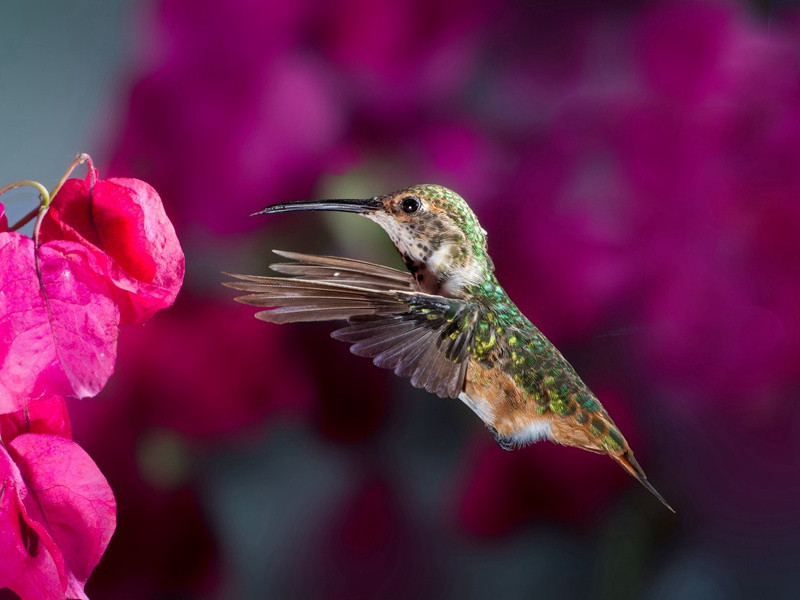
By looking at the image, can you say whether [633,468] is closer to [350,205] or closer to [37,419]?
[350,205]

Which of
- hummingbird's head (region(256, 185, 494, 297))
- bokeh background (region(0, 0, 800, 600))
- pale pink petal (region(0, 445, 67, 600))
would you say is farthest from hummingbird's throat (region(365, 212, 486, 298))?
pale pink petal (region(0, 445, 67, 600))

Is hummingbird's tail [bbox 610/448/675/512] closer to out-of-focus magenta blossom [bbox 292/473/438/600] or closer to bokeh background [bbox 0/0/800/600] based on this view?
bokeh background [bbox 0/0/800/600]

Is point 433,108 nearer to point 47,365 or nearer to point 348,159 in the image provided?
point 348,159

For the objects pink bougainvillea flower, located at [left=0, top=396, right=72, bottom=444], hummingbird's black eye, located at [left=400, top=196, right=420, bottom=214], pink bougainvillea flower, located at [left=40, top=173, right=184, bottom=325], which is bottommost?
pink bougainvillea flower, located at [left=0, top=396, right=72, bottom=444]

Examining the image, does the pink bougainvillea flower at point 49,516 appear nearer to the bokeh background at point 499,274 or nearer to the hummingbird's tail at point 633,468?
the bokeh background at point 499,274

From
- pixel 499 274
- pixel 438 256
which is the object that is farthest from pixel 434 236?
pixel 499 274

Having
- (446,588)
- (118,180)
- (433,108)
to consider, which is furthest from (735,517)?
(118,180)
